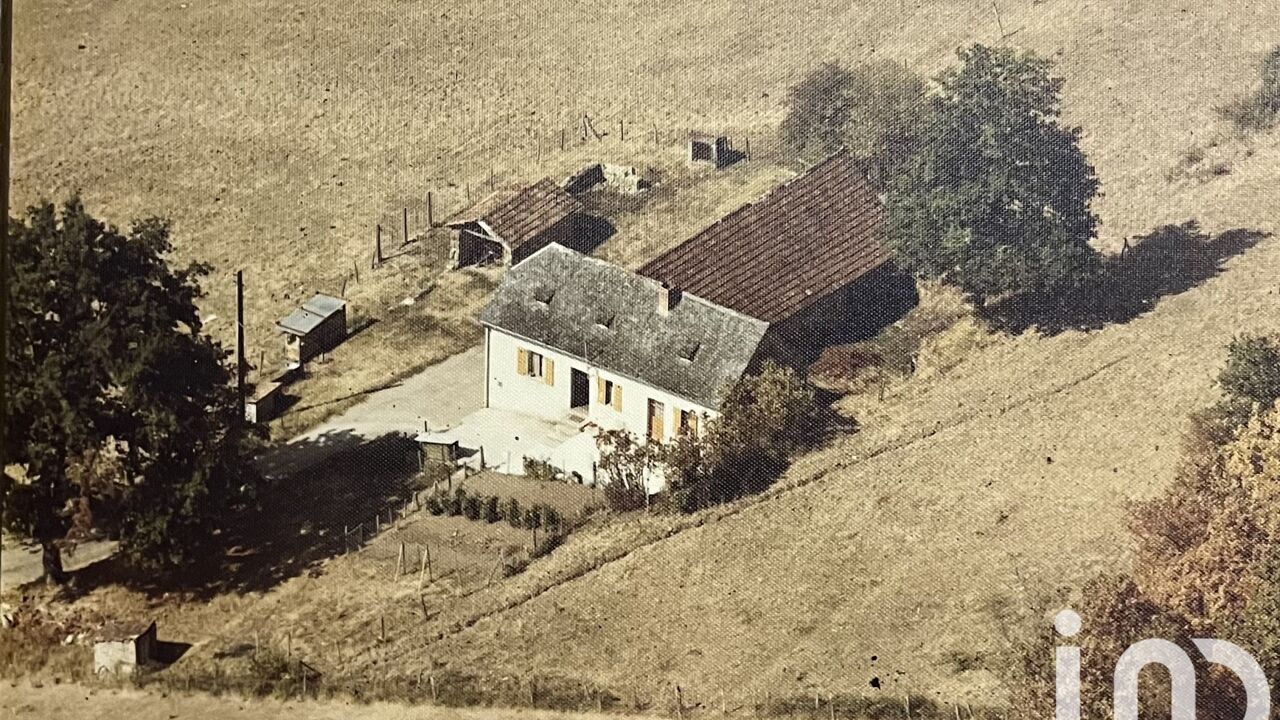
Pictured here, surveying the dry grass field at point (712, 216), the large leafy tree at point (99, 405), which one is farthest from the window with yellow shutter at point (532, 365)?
the large leafy tree at point (99, 405)

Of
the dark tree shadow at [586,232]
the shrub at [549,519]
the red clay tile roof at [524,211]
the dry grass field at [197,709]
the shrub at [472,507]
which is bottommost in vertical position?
the dry grass field at [197,709]

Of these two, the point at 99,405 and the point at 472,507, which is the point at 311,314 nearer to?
the point at 99,405

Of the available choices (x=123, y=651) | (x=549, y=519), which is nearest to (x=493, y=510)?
(x=549, y=519)

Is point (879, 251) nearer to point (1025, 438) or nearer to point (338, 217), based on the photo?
point (1025, 438)

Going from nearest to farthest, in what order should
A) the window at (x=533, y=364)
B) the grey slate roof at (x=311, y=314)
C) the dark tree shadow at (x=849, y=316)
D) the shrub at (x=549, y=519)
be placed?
the shrub at (x=549, y=519) < the dark tree shadow at (x=849, y=316) < the window at (x=533, y=364) < the grey slate roof at (x=311, y=314)

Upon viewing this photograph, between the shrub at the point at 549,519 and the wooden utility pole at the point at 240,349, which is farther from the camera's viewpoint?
the wooden utility pole at the point at 240,349

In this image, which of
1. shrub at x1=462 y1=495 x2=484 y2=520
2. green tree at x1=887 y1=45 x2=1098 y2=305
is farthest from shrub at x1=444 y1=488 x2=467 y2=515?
green tree at x1=887 y1=45 x2=1098 y2=305

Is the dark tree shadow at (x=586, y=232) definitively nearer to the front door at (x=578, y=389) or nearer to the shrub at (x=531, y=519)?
the front door at (x=578, y=389)

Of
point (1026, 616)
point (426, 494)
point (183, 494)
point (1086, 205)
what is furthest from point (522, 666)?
point (1086, 205)
